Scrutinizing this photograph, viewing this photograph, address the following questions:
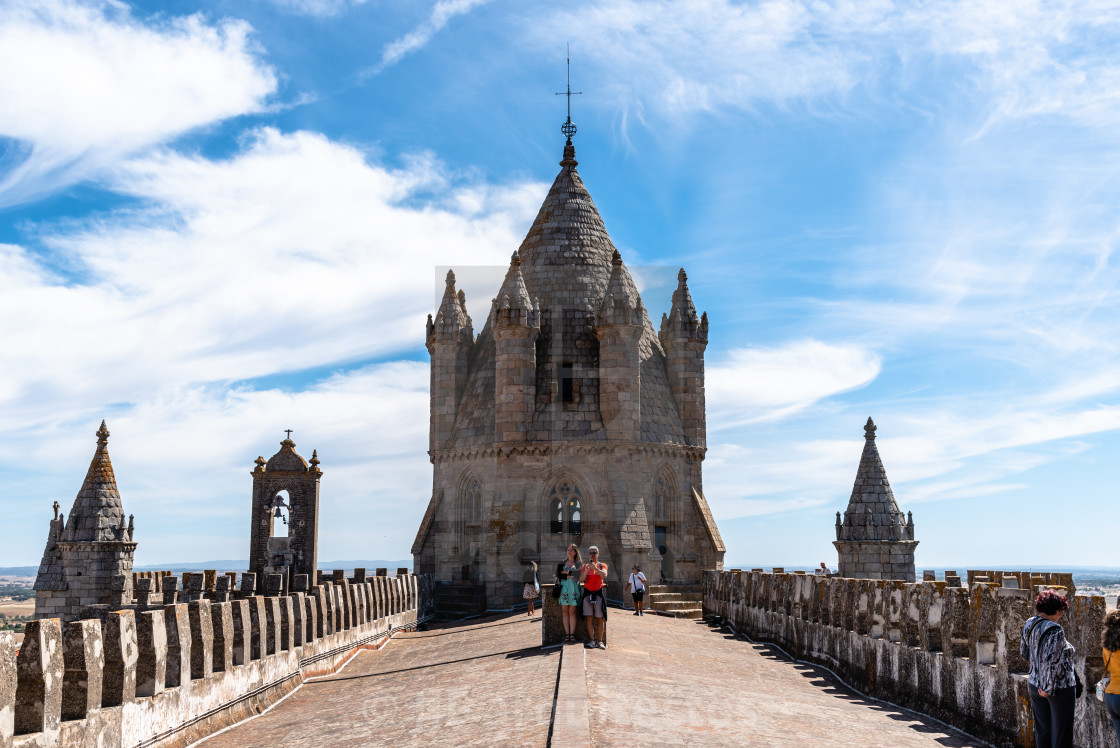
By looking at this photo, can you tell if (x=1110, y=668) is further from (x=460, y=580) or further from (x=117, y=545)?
(x=117, y=545)

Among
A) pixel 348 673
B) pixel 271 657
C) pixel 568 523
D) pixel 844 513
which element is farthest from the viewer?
pixel 568 523

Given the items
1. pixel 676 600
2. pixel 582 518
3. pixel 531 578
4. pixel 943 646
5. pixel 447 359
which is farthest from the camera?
pixel 447 359

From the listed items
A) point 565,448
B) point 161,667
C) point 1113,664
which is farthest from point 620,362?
point 1113,664

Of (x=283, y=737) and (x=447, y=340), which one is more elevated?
(x=447, y=340)

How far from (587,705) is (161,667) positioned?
467cm

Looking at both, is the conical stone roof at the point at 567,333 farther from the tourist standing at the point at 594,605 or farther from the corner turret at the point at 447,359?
the tourist standing at the point at 594,605

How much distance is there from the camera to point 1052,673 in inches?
367

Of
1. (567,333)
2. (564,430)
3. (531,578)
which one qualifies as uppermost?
(567,333)

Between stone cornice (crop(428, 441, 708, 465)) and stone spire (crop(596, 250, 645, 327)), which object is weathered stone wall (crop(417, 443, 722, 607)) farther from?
stone spire (crop(596, 250, 645, 327))

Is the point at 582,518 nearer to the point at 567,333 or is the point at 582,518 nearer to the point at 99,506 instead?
the point at 567,333

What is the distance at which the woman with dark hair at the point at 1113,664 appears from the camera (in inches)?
343

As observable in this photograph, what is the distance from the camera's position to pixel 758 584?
2497 centimetres

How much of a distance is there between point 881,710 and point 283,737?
24.7 feet


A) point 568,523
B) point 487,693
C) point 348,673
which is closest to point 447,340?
point 568,523
